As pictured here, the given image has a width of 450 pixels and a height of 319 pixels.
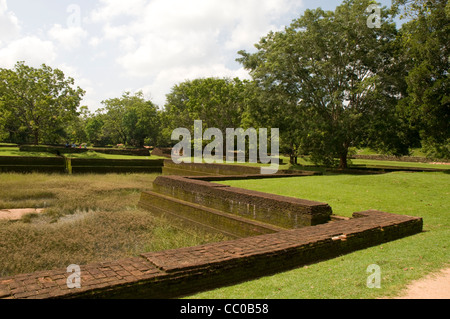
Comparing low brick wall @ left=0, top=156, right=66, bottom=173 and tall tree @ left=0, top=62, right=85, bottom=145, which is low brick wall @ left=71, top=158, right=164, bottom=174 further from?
tall tree @ left=0, top=62, right=85, bottom=145

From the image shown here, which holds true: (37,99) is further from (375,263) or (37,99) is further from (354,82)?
(375,263)

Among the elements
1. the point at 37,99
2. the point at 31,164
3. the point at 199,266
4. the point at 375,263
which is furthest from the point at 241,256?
the point at 37,99

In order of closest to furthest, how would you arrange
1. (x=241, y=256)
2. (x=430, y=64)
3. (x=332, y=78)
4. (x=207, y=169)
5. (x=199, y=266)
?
(x=199, y=266) → (x=241, y=256) → (x=430, y=64) → (x=332, y=78) → (x=207, y=169)

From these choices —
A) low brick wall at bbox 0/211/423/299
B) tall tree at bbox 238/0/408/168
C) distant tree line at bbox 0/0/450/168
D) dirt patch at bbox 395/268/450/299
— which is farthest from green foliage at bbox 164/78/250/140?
dirt patch at bbox 395/268/450/299

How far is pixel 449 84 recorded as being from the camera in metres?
15.0

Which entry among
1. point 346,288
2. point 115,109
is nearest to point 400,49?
point 346,288

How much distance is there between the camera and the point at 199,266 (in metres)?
4.14

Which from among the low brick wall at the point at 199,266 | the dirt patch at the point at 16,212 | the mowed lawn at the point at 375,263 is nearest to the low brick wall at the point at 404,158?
the mowed lawn at the point at 375,263

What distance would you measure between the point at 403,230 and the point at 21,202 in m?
13.2

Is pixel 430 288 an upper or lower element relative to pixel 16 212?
upper

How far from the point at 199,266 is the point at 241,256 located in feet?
2.11

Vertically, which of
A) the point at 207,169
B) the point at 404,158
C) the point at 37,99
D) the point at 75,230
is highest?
the point at 37,99

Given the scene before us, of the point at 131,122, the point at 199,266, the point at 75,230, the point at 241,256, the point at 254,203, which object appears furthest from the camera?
the point at 131,122

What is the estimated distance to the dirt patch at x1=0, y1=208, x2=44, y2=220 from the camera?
35.5ft
